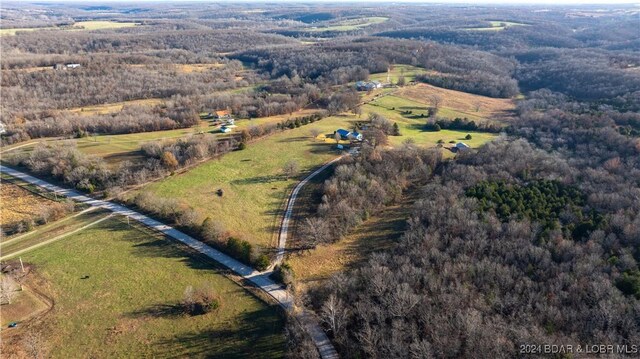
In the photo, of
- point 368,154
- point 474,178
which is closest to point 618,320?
point 474,178

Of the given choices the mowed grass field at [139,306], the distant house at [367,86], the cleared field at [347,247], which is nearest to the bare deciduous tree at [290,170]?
the cleared field at [347,247]

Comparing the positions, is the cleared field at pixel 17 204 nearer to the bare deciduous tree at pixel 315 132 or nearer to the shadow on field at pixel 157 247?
the shadow on field at pixel 157 247

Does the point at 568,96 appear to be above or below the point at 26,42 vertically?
below

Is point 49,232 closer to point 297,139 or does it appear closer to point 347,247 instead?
point 347,247

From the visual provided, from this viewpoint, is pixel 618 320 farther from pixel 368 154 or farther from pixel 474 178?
pixel 368 154

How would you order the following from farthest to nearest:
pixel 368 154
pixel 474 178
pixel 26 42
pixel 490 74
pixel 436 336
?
pixel 26 42 → pixel 490 74 → pixel 368 154 → pixel 474 178 → pixel 436 336

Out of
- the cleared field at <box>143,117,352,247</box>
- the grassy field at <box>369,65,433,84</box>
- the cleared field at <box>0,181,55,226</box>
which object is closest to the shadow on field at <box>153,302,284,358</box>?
the cleared field at <box>143,117,352,247</box>
